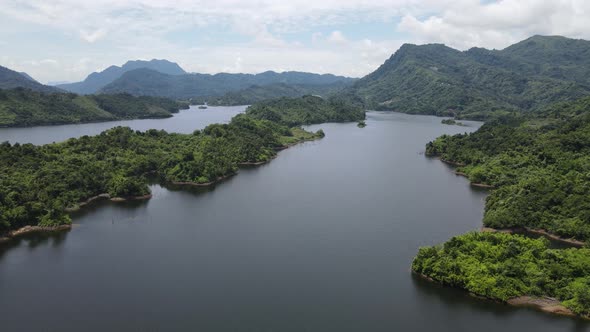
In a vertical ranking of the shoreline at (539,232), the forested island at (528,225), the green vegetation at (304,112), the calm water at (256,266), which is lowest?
the calm water at (256,266)

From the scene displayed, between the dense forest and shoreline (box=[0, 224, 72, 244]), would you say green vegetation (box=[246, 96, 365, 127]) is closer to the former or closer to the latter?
the dense forest

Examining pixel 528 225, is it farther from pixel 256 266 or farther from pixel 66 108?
pixel 66 108

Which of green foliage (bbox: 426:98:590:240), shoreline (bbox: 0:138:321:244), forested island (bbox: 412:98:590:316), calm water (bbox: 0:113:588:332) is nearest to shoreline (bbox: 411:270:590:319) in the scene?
forested island (bbox: 412:98:590:316)

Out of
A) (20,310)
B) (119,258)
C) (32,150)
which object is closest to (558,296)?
(119,258)

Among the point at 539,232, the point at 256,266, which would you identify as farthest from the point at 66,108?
the point at 539,232

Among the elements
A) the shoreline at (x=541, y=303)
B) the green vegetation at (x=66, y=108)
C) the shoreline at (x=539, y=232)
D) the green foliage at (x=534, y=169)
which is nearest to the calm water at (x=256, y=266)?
the shoreline at (x=541, y=303)

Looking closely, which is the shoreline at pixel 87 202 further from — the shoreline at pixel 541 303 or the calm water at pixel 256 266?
the shoreline at pixel 541 303
